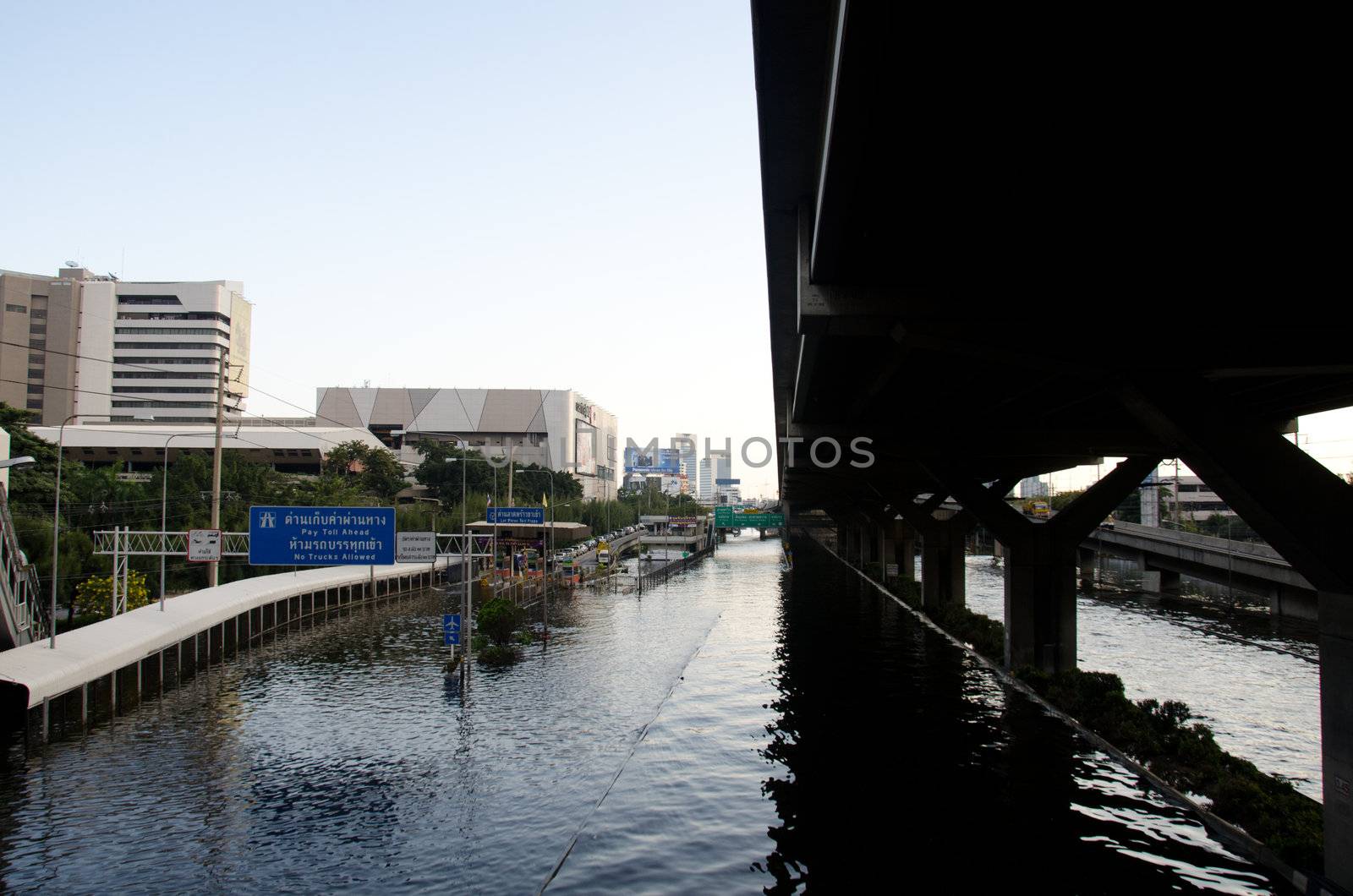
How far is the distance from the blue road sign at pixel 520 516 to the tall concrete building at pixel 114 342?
11173 cm

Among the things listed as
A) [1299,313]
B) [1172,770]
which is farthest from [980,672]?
[1299,313]

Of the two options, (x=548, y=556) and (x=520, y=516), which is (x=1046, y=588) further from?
(x=548, y=556)

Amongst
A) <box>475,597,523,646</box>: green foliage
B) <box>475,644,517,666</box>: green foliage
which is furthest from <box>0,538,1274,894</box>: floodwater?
<box>475,597,523,646</box>: green foliage

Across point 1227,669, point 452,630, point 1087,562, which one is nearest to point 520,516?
point 452,630

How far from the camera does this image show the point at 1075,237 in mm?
12414

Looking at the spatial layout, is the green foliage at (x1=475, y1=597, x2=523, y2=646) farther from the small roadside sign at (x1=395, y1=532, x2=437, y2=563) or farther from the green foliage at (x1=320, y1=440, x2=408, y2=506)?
the green foliage at (x1=320, y1=440, x2=408, y2=506)

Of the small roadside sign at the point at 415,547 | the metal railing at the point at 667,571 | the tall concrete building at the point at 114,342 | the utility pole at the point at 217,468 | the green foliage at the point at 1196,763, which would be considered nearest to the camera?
the green foliage at the point at 1196,763

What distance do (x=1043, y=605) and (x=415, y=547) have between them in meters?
22.8

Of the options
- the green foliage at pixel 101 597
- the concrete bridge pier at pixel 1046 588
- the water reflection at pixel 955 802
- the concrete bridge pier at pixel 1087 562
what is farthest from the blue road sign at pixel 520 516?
the concrete bridge pier at pixel 1087 562

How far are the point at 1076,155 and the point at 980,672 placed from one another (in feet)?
85.5

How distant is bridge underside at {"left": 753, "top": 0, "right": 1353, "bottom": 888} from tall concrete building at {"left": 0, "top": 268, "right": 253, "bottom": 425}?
15293 cm

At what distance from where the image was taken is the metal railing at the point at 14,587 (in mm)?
28625

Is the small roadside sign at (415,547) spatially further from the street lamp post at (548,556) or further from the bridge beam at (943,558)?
the bridge beam at (943,558)

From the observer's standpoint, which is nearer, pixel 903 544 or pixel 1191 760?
pixel 1191 760
